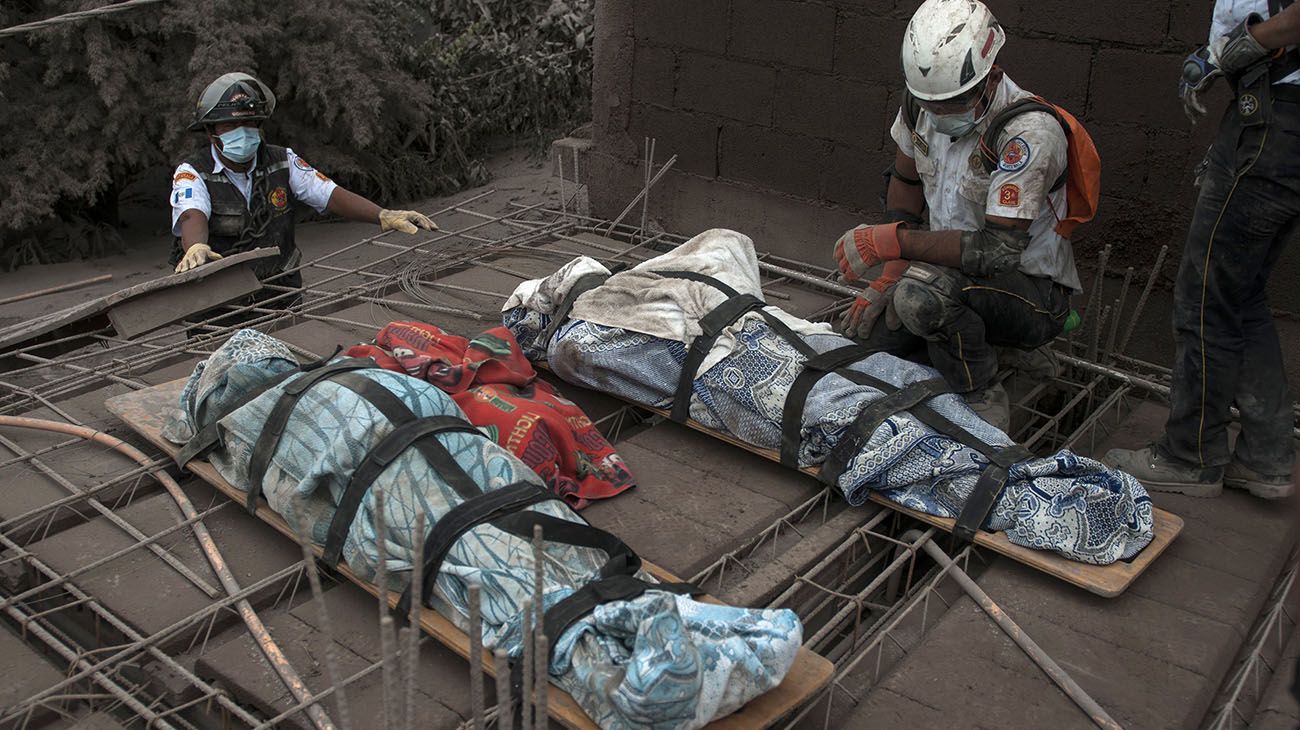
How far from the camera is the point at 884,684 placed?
107 inches

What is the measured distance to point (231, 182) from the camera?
4.64m

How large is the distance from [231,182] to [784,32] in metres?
2.55

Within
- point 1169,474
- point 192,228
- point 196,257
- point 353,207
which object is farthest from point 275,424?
point 1169,474

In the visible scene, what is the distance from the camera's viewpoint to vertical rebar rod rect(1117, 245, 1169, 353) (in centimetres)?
399

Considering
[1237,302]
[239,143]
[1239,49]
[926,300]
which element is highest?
[1239,49]

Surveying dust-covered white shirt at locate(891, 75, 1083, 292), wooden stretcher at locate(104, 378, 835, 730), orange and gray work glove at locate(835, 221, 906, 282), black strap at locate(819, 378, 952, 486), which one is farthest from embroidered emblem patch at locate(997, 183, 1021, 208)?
wooden stretcher at locate(104, 378, 835, 730)

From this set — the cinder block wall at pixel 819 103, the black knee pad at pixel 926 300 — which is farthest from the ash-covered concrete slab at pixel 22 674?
the cinder block wall at pixel 819 103

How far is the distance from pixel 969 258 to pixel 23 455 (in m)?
3.15

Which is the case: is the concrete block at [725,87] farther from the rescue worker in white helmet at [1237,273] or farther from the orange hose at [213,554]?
the orange hose at [213,554]

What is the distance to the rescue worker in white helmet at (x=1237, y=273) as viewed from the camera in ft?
10.4

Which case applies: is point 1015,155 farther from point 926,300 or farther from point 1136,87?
point 1136,87

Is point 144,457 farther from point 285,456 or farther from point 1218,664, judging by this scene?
point 1218,664

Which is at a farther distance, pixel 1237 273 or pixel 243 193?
pixel 243 193

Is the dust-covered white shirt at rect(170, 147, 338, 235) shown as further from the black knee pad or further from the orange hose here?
the black knee pad
